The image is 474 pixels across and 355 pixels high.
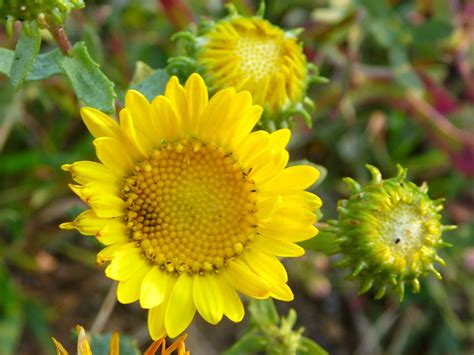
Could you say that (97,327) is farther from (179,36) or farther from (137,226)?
(179,36)

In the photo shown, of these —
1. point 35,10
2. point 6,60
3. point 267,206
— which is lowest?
point 267,206

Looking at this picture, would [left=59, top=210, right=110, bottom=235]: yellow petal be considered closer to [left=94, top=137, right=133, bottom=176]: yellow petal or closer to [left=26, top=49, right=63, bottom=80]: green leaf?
[left=94, top=137, right=133, bottom=176]: yellow petal

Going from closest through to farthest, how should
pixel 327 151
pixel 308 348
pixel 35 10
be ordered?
pixel 35 10 → pixel 308 348 → pixel 327 151

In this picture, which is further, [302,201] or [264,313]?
[264,313]

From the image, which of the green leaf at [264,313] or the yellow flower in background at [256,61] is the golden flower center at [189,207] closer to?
the yellow flower in background at [256,61]

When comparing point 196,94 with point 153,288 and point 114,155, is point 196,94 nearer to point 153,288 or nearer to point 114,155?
point 114,155

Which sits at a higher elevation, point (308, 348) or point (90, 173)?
point (90, 173)

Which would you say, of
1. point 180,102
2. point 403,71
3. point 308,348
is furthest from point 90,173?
point 403,71

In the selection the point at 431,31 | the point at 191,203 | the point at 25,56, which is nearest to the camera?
the point at 25,56
